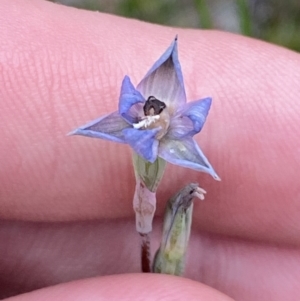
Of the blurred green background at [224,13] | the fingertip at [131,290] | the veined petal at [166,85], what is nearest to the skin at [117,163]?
the fingertip at [131,290]

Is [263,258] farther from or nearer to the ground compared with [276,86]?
nearer to the ground

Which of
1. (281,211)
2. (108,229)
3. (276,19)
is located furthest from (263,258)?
(276,19)

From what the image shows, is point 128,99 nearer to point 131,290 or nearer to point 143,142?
point 143,142

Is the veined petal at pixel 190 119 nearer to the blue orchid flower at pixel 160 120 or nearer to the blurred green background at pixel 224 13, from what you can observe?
the blue orchid flower at pixel 160 120

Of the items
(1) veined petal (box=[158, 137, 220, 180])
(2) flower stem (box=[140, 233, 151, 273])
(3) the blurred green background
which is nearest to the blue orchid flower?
(1) veined petal (box=[158, 137, 220, 180])

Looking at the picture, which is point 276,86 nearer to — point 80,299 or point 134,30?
point 134,30

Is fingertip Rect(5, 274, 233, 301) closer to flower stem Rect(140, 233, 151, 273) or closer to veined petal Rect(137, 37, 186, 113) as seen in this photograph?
flower stem Rect(140, 233, 151, 273)
